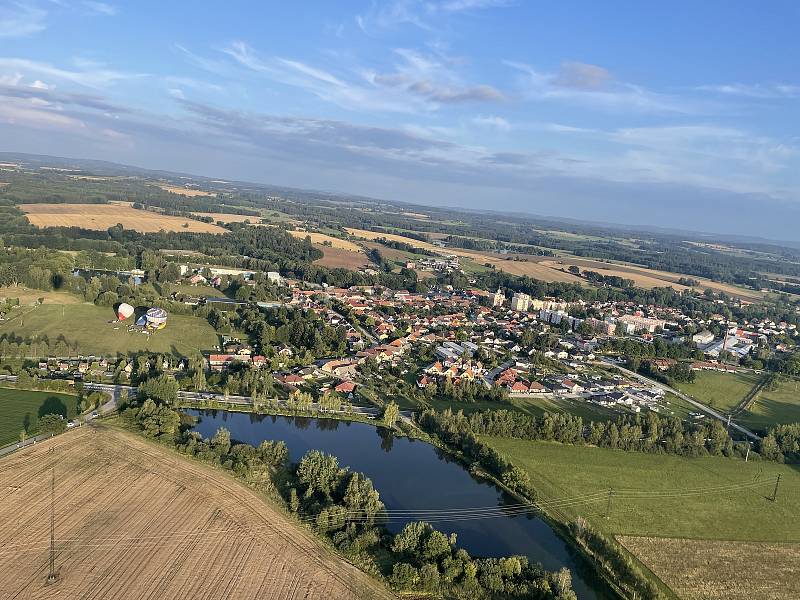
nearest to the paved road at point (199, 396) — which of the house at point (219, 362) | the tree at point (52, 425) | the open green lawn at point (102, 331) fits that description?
the house at point (219, 362)

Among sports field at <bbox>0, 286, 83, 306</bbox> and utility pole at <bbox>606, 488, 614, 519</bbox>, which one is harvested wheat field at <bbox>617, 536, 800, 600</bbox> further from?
sports field at <bbox>0, 286, 83, 306</bbox>

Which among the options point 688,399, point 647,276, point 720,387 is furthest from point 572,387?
point 647,276

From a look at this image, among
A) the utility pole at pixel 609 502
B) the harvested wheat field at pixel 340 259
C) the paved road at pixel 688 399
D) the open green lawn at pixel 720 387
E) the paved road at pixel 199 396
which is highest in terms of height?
the harvested wheat field at pixel 340 259

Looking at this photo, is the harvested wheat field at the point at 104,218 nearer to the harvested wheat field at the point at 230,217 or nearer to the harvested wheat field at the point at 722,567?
the harvested wheat field at the point at 230,217

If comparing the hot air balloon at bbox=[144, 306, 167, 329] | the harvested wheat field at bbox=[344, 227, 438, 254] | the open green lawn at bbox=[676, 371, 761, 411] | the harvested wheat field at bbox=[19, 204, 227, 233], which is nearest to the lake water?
the hot air balloon at bbox=[144, 306, 167, 329]

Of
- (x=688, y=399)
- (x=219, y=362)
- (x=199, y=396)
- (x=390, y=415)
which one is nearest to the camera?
(x=390, y=415)

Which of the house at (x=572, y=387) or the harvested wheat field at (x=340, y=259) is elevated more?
the harvested wheat field at (x=340, y=259)

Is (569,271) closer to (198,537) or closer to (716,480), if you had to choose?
(716,480)

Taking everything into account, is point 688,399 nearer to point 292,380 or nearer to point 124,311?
point 292,380
